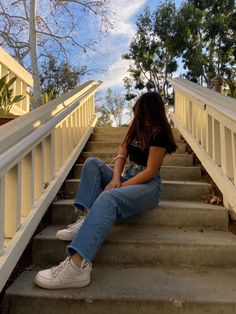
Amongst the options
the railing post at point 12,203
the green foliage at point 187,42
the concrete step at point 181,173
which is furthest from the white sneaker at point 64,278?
the green foliage at point 187,42

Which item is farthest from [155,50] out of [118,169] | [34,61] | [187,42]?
[118,169]

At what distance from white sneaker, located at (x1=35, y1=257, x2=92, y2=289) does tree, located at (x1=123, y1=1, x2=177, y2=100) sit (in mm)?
12993

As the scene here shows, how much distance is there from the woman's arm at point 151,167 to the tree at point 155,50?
12253 millimetres

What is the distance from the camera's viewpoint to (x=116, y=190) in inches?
83.3

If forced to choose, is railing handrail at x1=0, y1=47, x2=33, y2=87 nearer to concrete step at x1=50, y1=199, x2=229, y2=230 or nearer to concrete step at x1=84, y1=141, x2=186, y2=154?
concrete step at x1=84, y1=141, x2=186, y2=154

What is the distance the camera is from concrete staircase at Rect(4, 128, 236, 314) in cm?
178

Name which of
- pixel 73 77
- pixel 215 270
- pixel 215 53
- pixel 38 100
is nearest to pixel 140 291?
pixel 215 270

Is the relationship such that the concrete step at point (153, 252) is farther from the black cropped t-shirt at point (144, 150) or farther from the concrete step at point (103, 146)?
the concrete step at point (103, 146)

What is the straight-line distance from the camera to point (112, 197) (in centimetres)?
207

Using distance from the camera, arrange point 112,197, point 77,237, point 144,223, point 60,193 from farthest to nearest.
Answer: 1. point 60,193
2. point 144,223
3. point 112,197
4. point 77,237

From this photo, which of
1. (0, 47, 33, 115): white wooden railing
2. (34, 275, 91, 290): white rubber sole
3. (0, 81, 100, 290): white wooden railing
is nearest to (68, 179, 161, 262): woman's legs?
(34, 275, 91, 290): white rubber sole

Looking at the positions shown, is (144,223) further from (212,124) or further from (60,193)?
(212,124)

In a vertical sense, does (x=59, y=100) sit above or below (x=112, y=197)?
above

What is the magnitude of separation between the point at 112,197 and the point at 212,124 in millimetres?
1369
